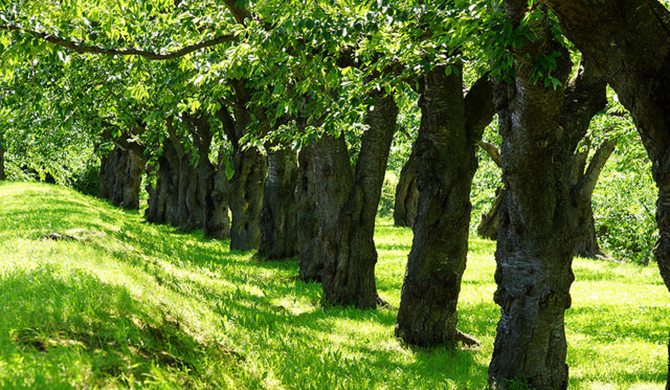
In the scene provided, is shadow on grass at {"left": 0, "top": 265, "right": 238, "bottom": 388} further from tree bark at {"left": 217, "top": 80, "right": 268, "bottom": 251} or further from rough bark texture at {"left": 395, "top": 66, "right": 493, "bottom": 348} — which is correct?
tree bark at {"left": 217, "top": 80, "right": 268, "bottom": 251}

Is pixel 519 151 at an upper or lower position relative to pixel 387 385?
upper

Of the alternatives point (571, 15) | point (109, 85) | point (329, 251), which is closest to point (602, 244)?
point (329, 251)

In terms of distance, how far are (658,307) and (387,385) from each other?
8.34 meters

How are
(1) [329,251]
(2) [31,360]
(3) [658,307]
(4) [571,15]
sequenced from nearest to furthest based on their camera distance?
1. (2) [31,360]
2. (4) [571,15]
3. (1) [329,251]
4. (3) [658,307]

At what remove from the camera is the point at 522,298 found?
6.38 metres

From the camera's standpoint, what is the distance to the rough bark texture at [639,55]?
4719mm

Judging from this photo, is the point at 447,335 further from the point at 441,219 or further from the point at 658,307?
the point at 658,307

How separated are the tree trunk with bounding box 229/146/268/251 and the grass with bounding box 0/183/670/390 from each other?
4677 millimetres

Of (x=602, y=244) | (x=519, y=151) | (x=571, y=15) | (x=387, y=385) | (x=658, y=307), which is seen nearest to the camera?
(x=571, y=15)

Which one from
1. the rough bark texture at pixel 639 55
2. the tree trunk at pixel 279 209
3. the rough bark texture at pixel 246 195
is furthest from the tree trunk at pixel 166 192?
the rough bark texture at pixel 639 55

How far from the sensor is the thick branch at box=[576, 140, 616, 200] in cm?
1851

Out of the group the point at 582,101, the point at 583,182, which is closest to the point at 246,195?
the point at 583,182

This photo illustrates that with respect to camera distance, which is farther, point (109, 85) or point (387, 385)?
point (109, 85)

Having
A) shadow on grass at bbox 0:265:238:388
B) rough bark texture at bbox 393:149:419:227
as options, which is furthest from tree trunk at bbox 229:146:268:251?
shadow on grass at bbox 0:265:238:388
